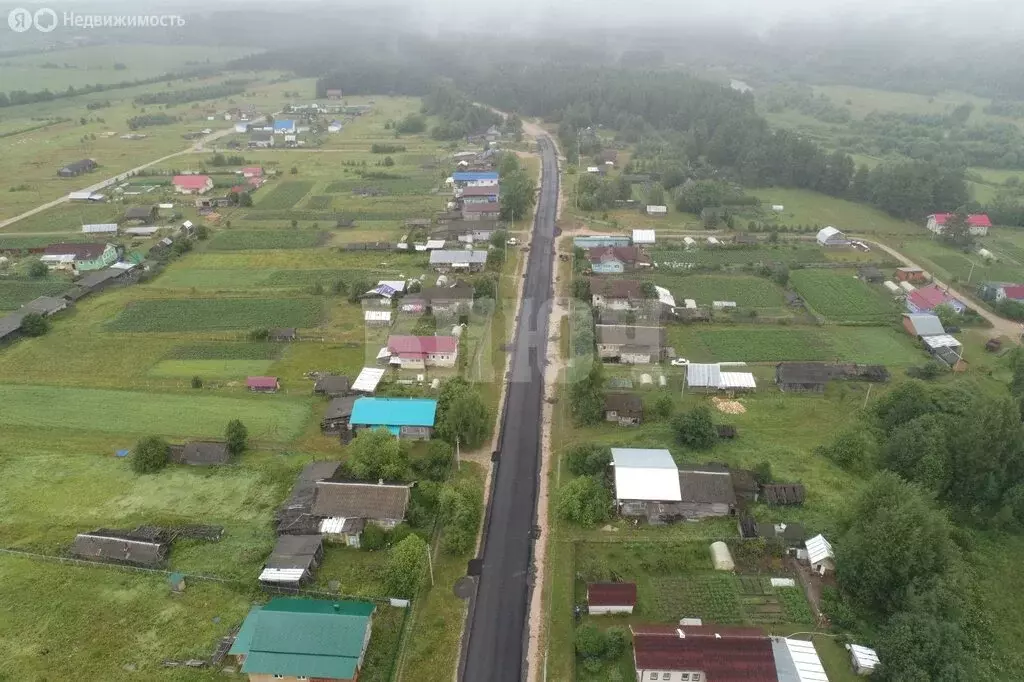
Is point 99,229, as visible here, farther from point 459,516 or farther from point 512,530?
point 512,530

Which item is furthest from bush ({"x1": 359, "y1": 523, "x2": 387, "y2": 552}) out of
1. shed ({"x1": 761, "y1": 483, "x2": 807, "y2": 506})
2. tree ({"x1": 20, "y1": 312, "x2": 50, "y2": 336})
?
tree ({"x1": 20, "y1": 312, "x2": 50, "y2": 336})

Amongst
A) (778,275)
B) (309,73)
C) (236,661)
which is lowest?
(236,661)

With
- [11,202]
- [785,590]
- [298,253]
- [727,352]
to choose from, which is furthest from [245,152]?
[785,590]

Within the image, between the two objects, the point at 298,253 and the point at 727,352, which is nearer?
the point at 727,352

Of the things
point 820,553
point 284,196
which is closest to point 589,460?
point 820,553

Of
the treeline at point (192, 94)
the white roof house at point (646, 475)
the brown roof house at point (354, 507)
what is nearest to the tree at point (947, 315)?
the white roof house at point (646, 475)

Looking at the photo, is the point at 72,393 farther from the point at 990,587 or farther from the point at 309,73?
the point at 309,73

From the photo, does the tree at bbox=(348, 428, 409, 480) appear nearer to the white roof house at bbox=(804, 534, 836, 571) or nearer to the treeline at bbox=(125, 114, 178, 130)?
the white roof house at bbox=(804, 534, 836, 571)
